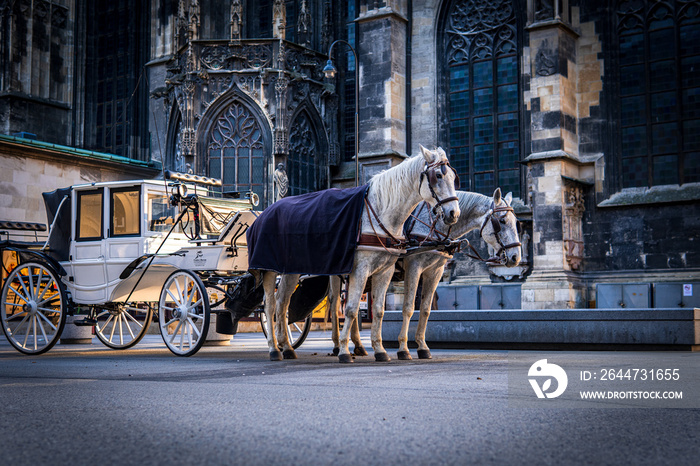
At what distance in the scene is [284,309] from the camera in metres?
10.9

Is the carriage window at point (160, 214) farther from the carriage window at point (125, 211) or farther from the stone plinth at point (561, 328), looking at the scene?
the stone plinth at point (561, 328)

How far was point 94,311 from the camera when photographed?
12.2 meters

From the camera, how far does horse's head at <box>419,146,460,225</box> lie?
9117 millimetres

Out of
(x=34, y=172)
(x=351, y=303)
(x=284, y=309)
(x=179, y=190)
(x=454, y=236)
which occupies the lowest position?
(x=284, y=309)

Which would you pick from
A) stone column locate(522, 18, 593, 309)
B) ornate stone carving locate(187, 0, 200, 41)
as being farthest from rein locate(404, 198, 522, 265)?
ornate stone carving locate(187, 0, 200, 41)

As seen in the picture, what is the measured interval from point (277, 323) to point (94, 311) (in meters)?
3.17

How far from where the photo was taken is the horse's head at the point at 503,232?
407 inches

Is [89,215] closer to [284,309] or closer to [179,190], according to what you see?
[179,190]

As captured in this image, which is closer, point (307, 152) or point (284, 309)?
point (284, 309)

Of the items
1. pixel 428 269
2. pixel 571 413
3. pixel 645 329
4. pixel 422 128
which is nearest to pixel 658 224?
pixel 422 128

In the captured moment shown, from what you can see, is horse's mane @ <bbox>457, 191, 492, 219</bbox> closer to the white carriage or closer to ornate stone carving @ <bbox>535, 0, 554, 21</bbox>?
the white carriage

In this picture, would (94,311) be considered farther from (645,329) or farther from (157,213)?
(645,329)

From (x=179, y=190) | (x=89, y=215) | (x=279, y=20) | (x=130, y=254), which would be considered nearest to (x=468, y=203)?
(x=179, y=190)

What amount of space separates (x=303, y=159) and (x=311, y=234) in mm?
18454
